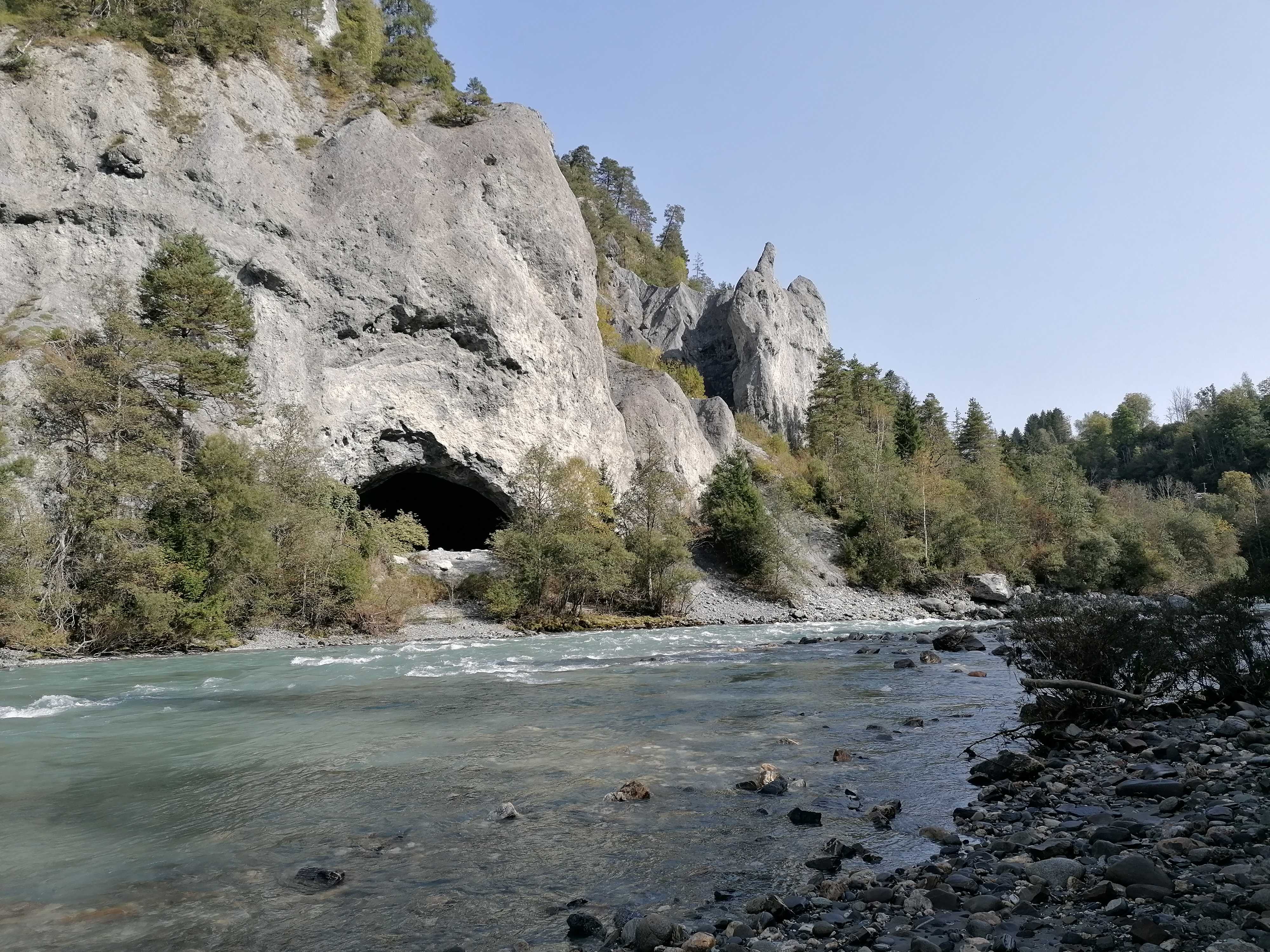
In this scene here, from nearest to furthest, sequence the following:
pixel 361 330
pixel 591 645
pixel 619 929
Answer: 1. pixel 619 929
2. pixel 591 645
3. pixel 361 330

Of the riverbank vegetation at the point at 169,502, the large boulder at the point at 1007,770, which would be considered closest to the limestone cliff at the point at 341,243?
the riverbank vegetation at the point at 169,502

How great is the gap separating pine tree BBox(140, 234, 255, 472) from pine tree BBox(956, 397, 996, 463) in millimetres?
65456

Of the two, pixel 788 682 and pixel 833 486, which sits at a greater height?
pixel 833 486

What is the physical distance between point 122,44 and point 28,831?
43.8 metres

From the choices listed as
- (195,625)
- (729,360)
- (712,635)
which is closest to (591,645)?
(712,635)

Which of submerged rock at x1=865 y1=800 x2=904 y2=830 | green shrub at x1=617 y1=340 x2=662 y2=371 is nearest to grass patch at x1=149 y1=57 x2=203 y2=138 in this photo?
green shrub at x1=617 y1=340 x2=662 y2=371

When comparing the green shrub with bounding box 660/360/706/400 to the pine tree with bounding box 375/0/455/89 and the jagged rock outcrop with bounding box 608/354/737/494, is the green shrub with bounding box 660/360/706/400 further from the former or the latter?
the pine tree with bounding box 375/0/455/89

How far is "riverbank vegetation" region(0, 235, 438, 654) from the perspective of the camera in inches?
878

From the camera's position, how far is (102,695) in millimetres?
14508

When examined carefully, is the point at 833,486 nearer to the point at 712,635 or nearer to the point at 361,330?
the point at 712,635

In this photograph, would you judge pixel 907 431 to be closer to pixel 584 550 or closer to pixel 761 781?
pixel 584 550

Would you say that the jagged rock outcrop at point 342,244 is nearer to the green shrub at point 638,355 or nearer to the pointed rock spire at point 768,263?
the green shrub at point 638,355

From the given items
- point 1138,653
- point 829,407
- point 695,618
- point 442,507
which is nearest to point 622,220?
point 829,407

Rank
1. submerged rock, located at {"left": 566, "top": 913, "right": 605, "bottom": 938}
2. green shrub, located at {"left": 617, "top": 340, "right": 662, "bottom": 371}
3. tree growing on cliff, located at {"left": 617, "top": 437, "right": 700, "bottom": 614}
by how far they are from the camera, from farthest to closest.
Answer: green shrub, located at {"left": 617, "top": 340, "right": 662, "bottom": 371} < tree growing on cliff, located at {"left": 617, "top": 437, "right": 700, "bottom": 614} < submerged rock, located at {"left": 566, "top": 913, "right": 605, "bottom": 938}
